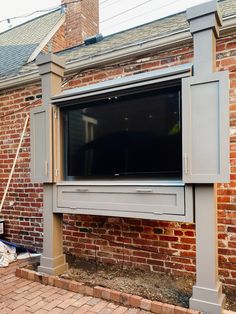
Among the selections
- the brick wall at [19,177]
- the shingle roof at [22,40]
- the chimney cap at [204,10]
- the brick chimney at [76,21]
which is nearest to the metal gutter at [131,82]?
the chimney cap at [204,10]

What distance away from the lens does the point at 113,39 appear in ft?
15.5

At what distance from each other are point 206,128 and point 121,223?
1.72m

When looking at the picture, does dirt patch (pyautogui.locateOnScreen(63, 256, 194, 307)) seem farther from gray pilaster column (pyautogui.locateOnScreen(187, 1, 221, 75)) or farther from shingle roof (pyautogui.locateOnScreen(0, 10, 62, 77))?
shingle roof (pyautogui.locateOnScreen(0, 10, 62, 77))

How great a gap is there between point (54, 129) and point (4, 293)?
5.86ft

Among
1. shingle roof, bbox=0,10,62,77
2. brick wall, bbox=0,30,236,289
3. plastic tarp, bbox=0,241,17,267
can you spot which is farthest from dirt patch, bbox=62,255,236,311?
shingle roof, bbox=0,10,62,77

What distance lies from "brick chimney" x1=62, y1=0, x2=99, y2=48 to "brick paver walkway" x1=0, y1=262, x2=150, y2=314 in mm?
5521

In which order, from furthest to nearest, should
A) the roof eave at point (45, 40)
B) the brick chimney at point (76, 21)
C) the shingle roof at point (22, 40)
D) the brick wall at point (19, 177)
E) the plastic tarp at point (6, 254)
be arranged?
the brick chimney at point (76, 21), the roof eave at point (45, 40), the shingle roof at point (22, 40), the brick wall at point (19, 177), the plastic tarp at point (6, 254)

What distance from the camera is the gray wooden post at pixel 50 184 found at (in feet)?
10.2

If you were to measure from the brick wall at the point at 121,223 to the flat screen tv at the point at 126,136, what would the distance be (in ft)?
2.33

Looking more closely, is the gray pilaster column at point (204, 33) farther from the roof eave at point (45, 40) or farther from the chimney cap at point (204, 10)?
the roof eave at point (45, 40)

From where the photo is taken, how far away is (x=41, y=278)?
3.07 m

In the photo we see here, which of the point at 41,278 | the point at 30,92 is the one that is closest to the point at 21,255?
the point at 41,278

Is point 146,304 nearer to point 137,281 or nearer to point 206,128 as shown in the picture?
point 137,281

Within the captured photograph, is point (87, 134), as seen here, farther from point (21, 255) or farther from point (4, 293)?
point (21, 255)
